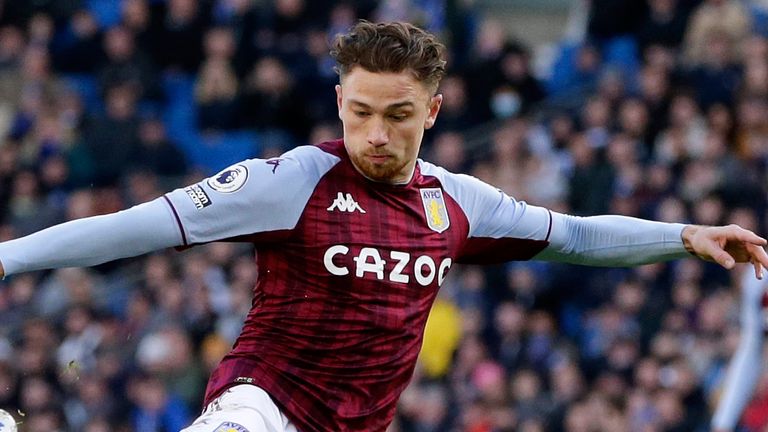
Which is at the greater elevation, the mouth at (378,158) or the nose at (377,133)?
the nose at (377,133)

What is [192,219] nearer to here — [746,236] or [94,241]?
[94,241]

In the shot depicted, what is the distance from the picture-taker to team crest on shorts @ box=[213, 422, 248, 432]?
557 centimetres

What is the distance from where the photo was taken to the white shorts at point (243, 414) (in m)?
5.61

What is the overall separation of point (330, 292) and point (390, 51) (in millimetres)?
924

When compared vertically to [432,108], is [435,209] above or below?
below

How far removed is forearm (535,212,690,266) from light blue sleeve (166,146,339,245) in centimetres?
120

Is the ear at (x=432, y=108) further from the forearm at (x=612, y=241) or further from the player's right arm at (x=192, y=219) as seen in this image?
the forearm at (x=612, y=241)

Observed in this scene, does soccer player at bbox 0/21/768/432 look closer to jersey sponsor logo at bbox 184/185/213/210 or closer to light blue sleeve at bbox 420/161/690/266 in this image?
jersey sponsor logo at bbox 184/185/213/210

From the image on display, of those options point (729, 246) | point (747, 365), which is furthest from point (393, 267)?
point (747, 365)

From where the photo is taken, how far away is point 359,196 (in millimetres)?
6066

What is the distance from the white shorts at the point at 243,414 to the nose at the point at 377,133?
1012 mm

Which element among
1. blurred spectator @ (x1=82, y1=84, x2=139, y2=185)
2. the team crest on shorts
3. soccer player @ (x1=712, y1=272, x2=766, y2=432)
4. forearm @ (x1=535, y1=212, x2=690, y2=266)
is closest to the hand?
forearm @ (x1=535, y1=212, x2=690, y2=266)

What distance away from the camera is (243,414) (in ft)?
18.7

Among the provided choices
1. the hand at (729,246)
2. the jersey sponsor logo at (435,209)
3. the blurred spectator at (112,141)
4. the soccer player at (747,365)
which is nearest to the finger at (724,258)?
the hand at (729,246)
